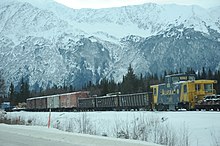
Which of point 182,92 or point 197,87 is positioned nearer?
point 197,87

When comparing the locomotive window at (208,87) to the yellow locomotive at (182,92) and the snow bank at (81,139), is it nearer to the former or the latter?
the yellow locomotive at (182,92)

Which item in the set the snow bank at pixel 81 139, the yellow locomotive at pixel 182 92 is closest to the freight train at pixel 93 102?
the yellow locomotive at pixel 182 92

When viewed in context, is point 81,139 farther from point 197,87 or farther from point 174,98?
point 174,98

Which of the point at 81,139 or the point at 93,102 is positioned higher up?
the point at 93,102

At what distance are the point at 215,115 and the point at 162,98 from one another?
17.3 meters

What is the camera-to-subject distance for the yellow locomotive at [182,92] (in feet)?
110

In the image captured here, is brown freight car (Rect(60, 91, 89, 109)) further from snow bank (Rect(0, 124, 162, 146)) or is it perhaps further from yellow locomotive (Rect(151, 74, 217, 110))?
snow bank (Rect(0, 124, 162, 146))

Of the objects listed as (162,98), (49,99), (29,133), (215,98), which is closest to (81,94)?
(49,99)

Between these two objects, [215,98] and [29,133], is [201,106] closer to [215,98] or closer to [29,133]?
[215,98]

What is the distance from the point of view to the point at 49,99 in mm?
73875

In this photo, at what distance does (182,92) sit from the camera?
3438 cm

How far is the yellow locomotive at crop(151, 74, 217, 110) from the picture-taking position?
110ft

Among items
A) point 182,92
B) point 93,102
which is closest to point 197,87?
point 182,92

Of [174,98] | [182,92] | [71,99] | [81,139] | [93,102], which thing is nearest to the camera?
[81,139]
